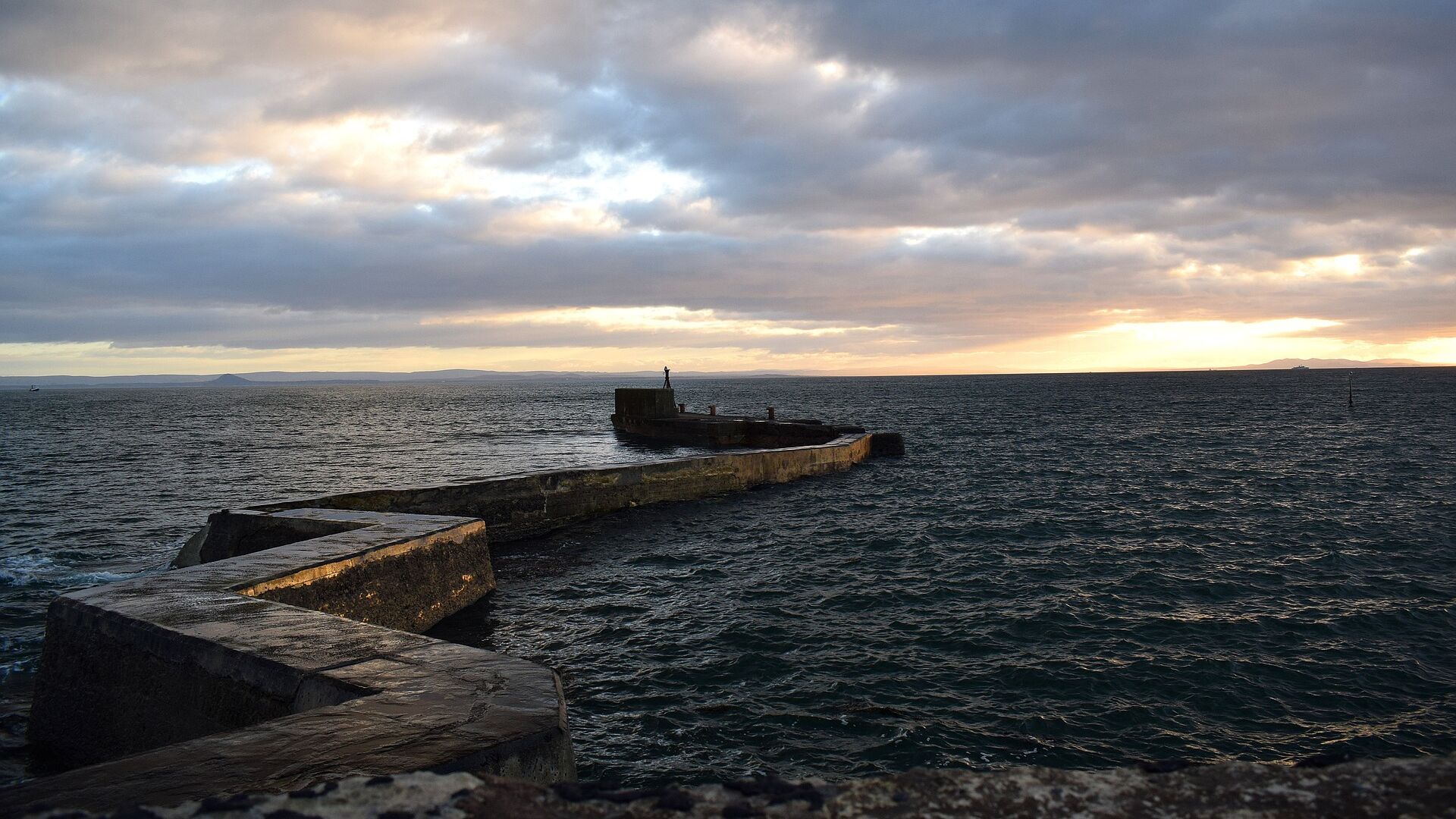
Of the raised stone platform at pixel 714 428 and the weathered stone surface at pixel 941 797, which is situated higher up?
the weathered stone surface at pixel 941 797

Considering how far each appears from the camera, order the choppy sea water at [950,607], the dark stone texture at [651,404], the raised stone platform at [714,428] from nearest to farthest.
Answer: the choppy sea water at [950,607]
the raised stone platform at [714,428]
the dark stone texture at [651,404]

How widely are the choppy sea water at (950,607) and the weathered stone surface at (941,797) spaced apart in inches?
176

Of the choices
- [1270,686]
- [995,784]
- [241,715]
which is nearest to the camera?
[995,784]

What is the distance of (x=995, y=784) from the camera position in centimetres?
219

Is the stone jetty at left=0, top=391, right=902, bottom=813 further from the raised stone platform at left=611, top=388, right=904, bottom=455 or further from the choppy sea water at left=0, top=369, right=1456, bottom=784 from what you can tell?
the raised stone platform at left=611, top=388, right=904, bottom=455

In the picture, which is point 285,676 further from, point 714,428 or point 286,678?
point 714,428

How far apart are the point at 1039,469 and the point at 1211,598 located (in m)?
16.6

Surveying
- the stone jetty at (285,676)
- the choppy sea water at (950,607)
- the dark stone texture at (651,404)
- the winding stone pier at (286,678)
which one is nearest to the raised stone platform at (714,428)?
the dark stone texture at (651,404)

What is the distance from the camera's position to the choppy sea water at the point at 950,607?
23.6 feet

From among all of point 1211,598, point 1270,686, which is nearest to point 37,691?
point 1270,686

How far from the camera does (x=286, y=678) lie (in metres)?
5.23

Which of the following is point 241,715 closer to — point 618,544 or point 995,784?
point 995,784

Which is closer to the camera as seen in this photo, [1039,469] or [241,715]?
[241,715]

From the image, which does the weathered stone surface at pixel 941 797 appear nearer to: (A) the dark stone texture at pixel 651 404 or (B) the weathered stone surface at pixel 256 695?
(B) the weathered stone surface at pixel 256 695
